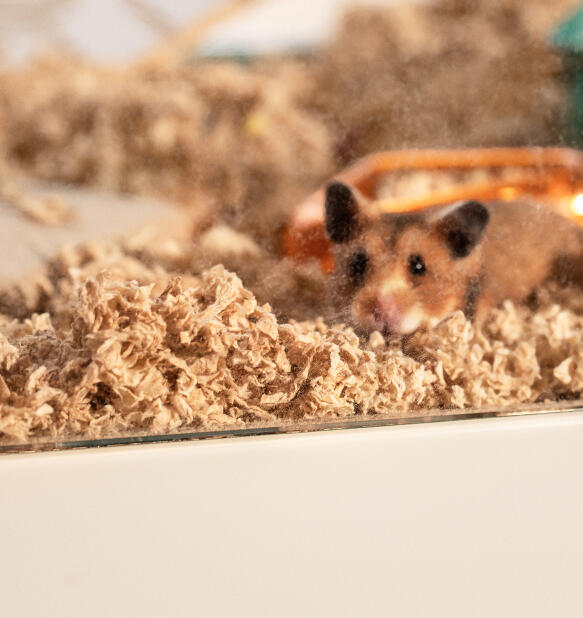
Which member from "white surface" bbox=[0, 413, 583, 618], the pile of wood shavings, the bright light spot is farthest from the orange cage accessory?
"white surface" bbox=[0, 413, 583, 618]

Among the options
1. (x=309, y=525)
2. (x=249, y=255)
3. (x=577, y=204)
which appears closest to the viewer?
(x=309, y=525)

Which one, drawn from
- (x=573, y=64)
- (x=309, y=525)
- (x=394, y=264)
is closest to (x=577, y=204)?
(x=573, y=64)

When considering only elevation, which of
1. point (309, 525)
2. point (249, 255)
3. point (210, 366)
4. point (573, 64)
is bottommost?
point (309, 525)

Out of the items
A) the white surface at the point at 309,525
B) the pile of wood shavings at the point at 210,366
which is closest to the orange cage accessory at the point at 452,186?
the pile of wood shavings at the point at 210,366

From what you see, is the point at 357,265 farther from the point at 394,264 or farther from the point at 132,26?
the point at 132,26

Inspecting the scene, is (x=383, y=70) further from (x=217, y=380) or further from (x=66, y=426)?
(x=66, y=426)

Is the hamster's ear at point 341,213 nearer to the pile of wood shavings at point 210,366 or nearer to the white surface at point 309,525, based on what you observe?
the pile of wood shavings at point 210,366

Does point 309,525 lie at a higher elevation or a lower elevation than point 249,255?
lower
